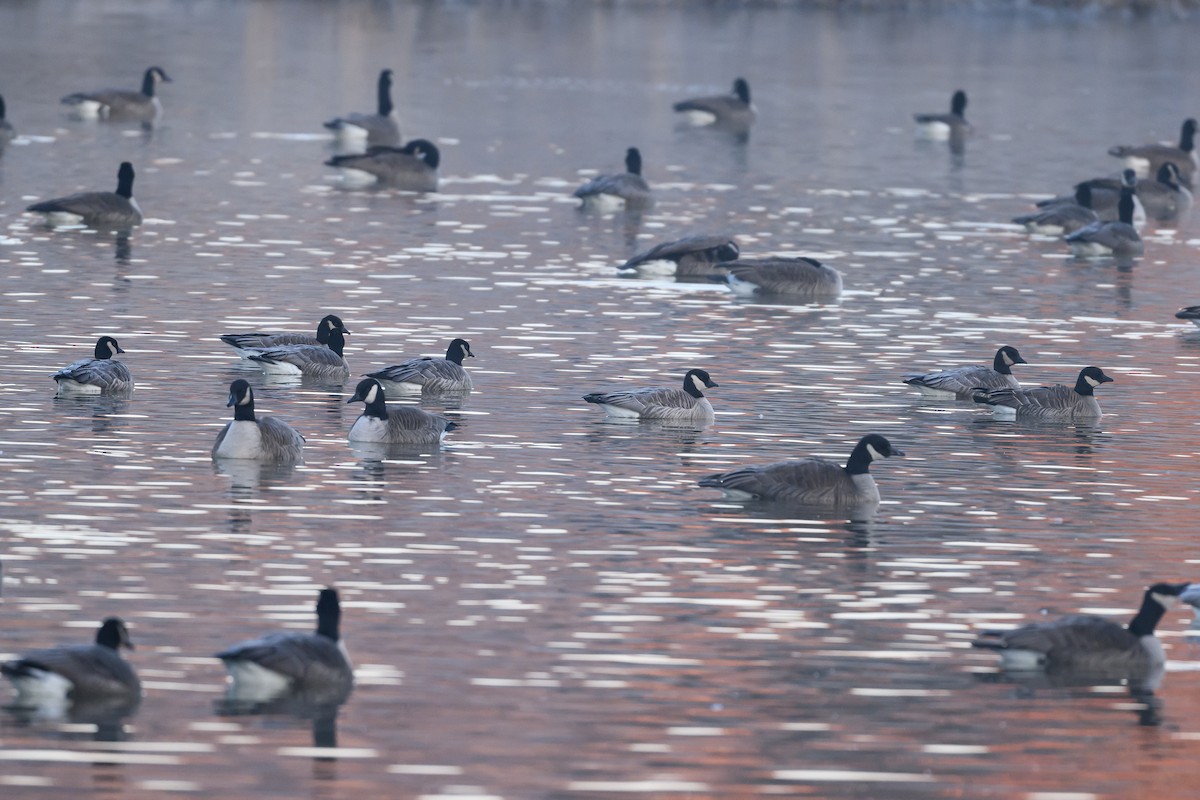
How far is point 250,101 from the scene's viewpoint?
6419 centimetres

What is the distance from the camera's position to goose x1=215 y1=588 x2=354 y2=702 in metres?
14.9

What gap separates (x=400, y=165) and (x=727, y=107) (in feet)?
51.3

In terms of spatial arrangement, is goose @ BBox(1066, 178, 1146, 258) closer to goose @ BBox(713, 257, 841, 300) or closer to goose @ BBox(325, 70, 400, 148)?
goose @ BBox(713, 257, 841, 300)

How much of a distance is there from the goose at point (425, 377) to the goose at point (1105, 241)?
1741cm

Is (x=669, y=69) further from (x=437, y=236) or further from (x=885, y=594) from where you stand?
(x=885, y=594)

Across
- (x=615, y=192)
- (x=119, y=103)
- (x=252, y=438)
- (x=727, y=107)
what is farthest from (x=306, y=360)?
(x=727, y=107)

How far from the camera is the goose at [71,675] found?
14445 millimetres

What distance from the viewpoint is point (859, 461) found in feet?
69.2

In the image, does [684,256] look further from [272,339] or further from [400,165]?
[400,165]

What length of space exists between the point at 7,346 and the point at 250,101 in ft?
120

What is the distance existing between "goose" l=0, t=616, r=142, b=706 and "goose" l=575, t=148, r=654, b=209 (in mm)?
29748

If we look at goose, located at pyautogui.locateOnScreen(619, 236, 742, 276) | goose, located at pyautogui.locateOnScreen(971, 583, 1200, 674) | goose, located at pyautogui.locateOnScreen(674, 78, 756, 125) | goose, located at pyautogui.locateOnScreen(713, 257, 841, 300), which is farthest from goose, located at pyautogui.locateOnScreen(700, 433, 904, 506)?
goose, located at pyautogui.locateOnScreen(674, 78, 756, 125)

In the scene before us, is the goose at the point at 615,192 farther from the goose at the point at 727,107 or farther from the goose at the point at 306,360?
the goose at the point at 727,107

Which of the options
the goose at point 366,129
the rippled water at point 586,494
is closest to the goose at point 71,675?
the rippled water at point 586,494
